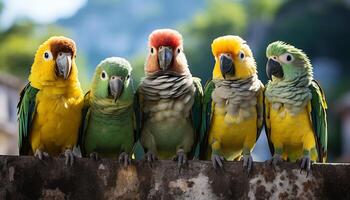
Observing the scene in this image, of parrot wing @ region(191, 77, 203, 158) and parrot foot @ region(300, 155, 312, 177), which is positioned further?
parrot wing @ region(191, 77, 203, 158)

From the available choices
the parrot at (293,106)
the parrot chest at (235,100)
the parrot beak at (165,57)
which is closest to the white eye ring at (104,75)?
the parrot beak at (165,57)

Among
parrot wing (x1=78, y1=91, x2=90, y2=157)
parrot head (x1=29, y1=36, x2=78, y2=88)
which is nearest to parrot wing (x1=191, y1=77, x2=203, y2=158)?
parrot wing (x1=78, y1=91, x2=90, y2=157)

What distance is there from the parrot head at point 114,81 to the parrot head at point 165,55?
0.31 meters

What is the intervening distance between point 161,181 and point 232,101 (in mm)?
1218

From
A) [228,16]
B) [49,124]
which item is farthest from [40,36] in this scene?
[49,124]

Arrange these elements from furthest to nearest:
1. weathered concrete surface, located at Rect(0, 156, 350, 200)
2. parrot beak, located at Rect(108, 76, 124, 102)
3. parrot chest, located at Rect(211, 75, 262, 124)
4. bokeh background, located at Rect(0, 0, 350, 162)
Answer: bokeh background, located at Rect(0, 0, 350, 162)
parrot chest, located at Rect(211, 75, 262, 124)
parrot beak, located at Rect(108, 76, 124, 102)
weathered concrete surface, located at Rect(0, 156, 350, 200)

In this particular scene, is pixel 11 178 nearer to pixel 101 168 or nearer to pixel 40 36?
pixel 101 168

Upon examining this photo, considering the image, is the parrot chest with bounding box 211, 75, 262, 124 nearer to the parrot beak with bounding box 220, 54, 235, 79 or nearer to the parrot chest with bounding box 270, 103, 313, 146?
the parrot beak with bounding box 220, 54, 235, 79

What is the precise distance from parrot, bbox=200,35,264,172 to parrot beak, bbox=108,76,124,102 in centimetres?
76

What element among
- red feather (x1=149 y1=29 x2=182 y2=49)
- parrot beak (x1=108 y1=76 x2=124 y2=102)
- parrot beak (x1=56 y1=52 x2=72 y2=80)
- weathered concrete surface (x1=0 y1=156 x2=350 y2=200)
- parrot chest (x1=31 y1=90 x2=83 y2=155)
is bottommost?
weathered concrete surface (x1=0 y1=156 x2=350 y2=200)

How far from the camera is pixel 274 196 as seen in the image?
5145 mm

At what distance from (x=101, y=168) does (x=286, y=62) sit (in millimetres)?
1905

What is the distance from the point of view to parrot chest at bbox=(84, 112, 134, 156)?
20.4ft

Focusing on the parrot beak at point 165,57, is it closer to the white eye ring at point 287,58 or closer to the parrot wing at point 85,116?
the parrot wing at point 85,116
